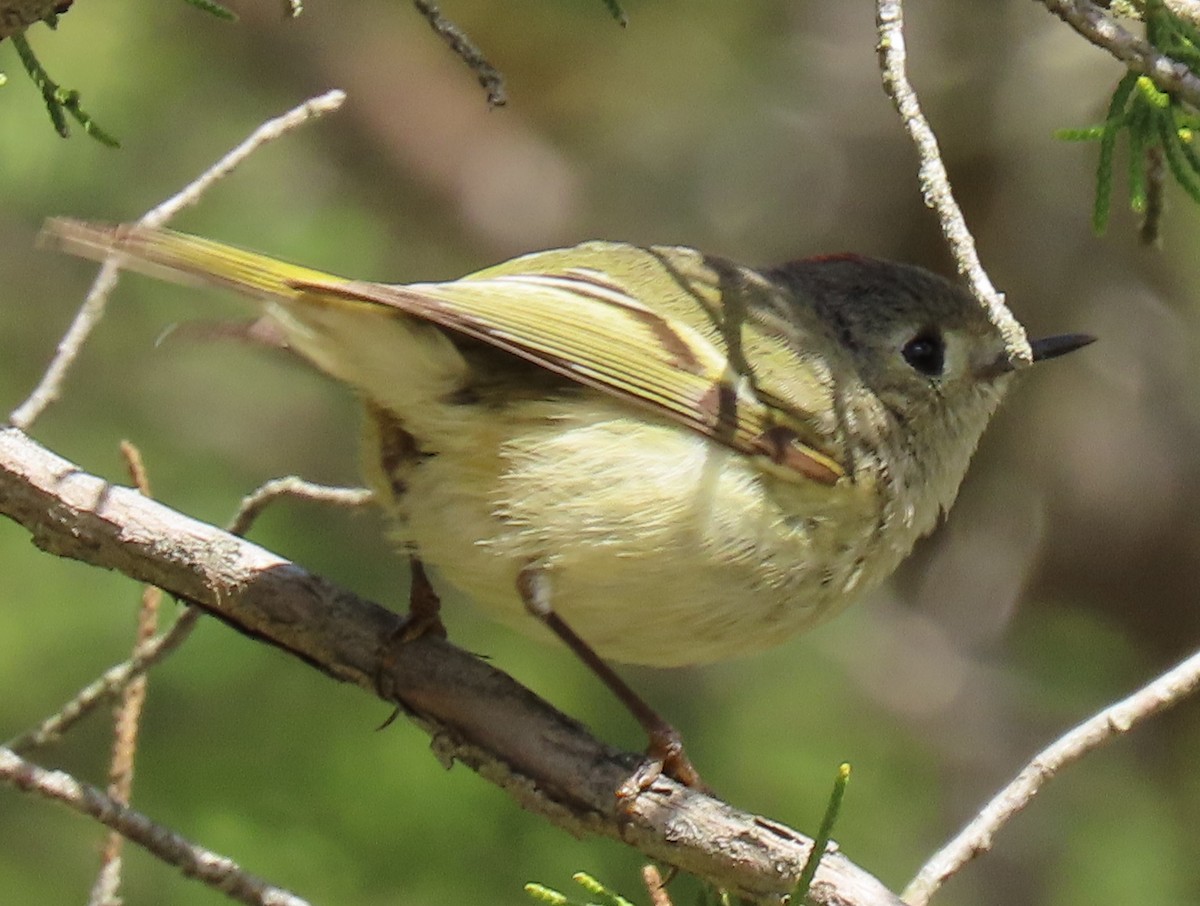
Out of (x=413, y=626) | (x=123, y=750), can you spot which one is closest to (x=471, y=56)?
(x=413, y=626)

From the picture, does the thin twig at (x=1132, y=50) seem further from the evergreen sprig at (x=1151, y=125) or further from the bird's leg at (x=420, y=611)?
the bird's leg at (x=420, y=611)

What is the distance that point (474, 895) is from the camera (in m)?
3.92

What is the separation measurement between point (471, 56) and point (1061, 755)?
1199 mm

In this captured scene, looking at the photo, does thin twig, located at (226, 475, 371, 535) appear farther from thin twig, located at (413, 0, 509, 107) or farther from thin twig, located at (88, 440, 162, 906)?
thin twig, located at (413, 0, 509, 107)

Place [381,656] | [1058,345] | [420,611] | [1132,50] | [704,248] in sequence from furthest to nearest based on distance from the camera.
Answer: [704,248] < [1058,345] < [420,611] < [381,656] < [1132,50]

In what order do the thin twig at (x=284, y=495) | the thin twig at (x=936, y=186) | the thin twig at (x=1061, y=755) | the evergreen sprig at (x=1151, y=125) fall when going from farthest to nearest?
the thin twig at (x=284, y=495) → the evergreen sprig at (x=1151, y=125) → the thin twig at (x=1061, y=755) → the thin twig at (x=936, y=186)

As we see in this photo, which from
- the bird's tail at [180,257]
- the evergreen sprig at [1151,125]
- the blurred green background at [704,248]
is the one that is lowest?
the blurred green background at [704,248]

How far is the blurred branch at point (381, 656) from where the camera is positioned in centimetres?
229

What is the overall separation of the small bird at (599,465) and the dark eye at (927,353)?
0.37 meters

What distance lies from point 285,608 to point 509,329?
1.79ft

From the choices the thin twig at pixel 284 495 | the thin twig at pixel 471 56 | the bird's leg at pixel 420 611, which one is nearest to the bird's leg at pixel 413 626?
the bird's leg at pixel 420 611

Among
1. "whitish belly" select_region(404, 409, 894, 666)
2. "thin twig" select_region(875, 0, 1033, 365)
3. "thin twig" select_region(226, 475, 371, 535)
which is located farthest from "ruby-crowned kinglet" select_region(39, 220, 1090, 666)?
"thin twig" select_region(875, 0, 1033, 365)

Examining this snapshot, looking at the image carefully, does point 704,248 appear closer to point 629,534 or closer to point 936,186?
point 629,534

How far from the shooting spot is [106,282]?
2592 millimetres
